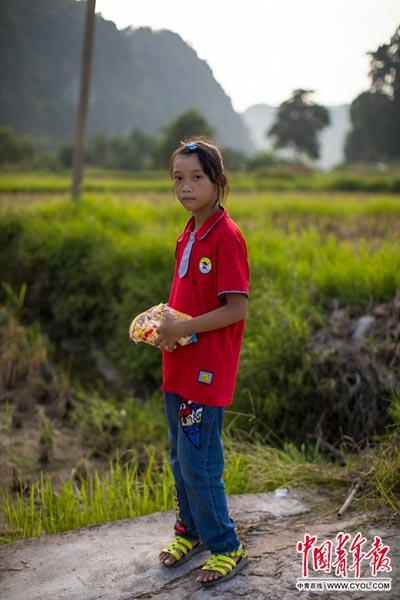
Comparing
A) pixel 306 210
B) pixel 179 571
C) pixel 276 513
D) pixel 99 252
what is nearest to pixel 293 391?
pixel 276 513

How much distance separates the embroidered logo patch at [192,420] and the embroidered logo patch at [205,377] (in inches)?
3.4

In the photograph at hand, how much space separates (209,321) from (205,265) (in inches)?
7.2

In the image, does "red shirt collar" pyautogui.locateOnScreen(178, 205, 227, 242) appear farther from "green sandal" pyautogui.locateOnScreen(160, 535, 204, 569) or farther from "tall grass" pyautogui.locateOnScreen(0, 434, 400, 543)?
"tall grass" pyautogui.locateOnScreen(0, 434, 400, 543)

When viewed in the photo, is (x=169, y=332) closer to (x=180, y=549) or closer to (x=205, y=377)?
(x=205, y=377)

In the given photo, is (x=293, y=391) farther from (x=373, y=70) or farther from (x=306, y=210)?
(x=306, y=210)

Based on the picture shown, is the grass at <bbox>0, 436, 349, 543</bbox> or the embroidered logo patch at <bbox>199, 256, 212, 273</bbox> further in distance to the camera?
the grass at <bbox>0, 436, 349, 543</bbox>

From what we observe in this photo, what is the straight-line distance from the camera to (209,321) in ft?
6.47

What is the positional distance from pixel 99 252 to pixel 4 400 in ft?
5.67

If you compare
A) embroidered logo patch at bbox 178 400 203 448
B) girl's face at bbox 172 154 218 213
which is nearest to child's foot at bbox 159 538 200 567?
embroidered logo patch at bbox 178 400 203 448

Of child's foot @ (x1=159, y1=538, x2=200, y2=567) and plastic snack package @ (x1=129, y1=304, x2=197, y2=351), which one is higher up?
plastic snack package @ (x1=129, y1=304, x2=197, y2=351)

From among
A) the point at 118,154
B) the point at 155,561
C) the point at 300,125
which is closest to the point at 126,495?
the point at 155,561

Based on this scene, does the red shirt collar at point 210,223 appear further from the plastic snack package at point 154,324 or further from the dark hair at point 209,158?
the plastic snack package at point 154,324

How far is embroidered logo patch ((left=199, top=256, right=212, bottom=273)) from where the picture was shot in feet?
6.63

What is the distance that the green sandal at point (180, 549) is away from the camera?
2240 millimetres
